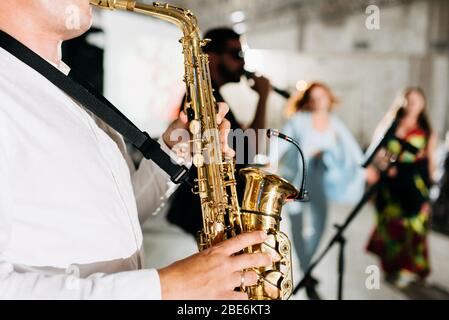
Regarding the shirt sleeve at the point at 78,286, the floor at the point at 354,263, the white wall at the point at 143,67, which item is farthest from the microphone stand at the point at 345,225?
the white wall at the point at 143,67

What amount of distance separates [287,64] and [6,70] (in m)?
6.84

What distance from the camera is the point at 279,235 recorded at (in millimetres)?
1382

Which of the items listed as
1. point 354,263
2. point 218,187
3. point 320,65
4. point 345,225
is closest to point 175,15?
point 218,187

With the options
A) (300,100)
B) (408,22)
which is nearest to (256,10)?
(408,22)

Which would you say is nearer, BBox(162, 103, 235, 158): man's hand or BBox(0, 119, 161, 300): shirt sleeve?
BBox(0, 119, 161, 300): shirt sleeve

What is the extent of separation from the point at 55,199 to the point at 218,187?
0.55 meters

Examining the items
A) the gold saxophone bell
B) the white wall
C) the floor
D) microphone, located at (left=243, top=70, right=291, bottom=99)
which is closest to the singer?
the floor

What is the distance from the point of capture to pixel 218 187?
57.4 inches

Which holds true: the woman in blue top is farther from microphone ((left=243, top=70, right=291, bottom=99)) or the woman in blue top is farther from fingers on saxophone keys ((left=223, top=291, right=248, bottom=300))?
fingers on saxophone keys ((left=223, top=291, right=248, bottom=300))

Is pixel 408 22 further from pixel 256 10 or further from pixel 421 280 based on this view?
pixel 421 280

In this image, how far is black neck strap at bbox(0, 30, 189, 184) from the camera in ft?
3.76

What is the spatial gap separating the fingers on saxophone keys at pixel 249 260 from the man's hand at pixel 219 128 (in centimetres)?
48

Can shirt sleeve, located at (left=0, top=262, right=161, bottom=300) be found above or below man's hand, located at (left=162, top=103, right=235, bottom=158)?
below

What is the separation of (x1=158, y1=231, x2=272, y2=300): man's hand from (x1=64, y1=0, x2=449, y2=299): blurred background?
2.97m
